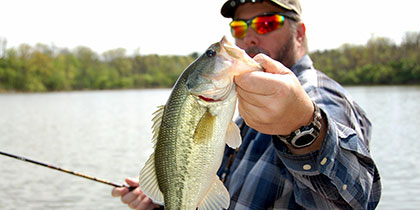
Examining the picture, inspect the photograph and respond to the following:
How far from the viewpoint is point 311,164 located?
209 centimetres

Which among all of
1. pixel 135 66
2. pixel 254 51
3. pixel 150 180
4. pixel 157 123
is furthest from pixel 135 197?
pixel 135 66

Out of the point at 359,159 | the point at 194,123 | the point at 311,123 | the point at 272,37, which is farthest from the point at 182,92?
the point at 272,37

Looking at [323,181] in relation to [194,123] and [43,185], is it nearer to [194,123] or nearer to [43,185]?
[194,123]

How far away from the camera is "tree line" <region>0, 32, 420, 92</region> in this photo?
232 feet

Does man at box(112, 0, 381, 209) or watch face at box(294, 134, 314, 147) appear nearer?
man at box(112, 0, 381, 209)

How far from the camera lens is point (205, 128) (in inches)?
74.2

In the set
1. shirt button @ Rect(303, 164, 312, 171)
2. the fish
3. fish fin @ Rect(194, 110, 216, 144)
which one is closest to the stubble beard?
shirt button @ Rect(303, 164, 312, 171)

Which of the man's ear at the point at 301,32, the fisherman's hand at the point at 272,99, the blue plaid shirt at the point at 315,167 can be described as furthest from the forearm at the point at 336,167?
the man's ear at the point at 301,32

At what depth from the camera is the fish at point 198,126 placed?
1879 millimetres

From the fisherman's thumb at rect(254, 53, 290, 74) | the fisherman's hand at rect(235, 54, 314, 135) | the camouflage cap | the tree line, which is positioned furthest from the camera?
the tree line

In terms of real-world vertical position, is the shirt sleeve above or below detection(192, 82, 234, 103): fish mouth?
below

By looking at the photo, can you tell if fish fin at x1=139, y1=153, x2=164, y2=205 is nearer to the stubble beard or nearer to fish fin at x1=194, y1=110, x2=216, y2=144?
fish fin at x1=194, y1=110, x2=216, y2=144

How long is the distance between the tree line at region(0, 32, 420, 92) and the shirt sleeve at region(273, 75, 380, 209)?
235ft

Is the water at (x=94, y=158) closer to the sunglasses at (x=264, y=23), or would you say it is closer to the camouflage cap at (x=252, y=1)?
the camouflage cap at (x=252, y=1)
